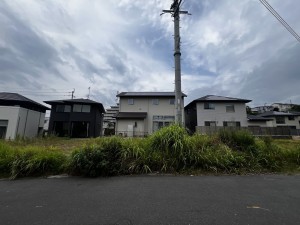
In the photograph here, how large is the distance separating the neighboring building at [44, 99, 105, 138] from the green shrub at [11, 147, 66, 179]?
62.4 feet

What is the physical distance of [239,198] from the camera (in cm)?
340

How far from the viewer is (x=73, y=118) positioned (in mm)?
23531

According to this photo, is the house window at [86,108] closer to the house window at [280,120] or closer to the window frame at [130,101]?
the window frame at [130,101]

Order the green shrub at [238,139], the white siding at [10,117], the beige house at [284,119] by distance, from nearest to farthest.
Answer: the green shrub at [238,139]
the white siding at [10,117]
the beige house at [284,119]

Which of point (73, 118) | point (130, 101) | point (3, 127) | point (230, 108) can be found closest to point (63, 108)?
point (73, 118)

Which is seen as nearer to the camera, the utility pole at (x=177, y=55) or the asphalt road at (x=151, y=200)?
the asphalt road at (x=151, y=200)

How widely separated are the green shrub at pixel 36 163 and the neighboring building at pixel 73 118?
62.4 ft

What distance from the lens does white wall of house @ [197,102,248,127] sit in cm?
2433

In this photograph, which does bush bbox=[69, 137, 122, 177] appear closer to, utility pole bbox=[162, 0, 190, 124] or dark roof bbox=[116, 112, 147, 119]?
utility pole bbox=[162, 0, 190, 124]

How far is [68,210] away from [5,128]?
2128 cm

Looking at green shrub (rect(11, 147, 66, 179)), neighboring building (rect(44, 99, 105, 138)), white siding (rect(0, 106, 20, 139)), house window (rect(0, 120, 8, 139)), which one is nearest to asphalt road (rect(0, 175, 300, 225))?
green shrub (rect(11, 147, 66, 179))

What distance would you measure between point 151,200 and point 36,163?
380 cm

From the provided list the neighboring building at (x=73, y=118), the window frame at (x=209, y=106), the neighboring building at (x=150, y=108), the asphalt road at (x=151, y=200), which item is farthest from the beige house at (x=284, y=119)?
the asphalt road at (x=151, y=200)

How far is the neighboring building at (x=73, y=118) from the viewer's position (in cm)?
2361
